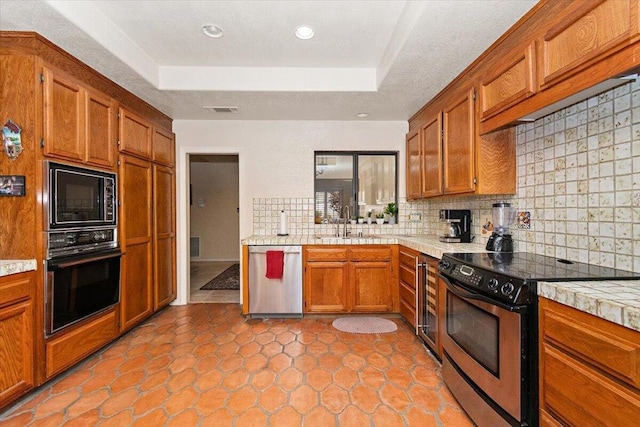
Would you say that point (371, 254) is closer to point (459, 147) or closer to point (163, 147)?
point (459, 147)

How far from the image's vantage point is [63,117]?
2.11 m

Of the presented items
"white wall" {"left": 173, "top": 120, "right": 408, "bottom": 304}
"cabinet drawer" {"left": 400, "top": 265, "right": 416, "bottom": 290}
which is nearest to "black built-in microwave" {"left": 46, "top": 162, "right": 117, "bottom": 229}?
"white wall" {"left": 173, "top": 120, "right": 408, "bottom": 304}

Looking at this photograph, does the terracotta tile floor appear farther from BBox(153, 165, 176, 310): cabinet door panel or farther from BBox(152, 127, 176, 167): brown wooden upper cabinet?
BBox(152, 127, 176, 167): brown wooden upper cabinet

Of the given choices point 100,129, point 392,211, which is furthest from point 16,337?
point 392,211

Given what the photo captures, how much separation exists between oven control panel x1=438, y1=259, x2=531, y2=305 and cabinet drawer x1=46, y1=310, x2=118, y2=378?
268cm

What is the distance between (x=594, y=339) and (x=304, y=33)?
8.05 ft

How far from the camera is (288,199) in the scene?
3824 millimetres

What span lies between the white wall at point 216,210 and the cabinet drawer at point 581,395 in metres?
6.58

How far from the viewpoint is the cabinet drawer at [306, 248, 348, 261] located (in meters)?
3.22

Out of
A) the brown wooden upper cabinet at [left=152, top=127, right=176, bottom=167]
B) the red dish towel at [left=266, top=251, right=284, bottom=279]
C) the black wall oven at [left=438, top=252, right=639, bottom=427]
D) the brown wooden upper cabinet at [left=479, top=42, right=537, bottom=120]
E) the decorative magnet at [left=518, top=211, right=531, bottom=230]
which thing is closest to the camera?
the black wall oven at [left=438, top=252, right=639, bottom=427]

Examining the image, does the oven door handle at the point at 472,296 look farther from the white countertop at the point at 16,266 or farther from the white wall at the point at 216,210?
the white wall at the point at 216,210

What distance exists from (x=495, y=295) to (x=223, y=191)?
6.61 m

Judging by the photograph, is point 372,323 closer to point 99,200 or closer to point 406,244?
point 406,244

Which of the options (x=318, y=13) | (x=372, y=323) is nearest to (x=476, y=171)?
(x=318, y=13)
